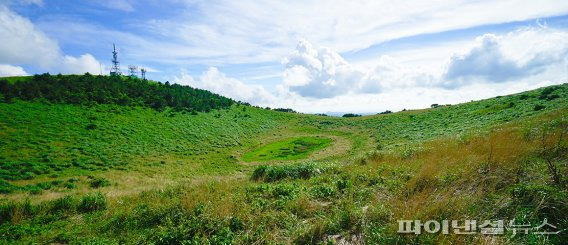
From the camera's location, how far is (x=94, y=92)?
66938mm

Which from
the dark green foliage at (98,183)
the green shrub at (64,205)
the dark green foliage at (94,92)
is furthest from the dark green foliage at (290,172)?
the dark green foliage at (94,92)

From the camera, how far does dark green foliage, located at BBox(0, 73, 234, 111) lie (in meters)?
56.4

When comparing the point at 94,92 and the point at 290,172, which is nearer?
the point at 290,172

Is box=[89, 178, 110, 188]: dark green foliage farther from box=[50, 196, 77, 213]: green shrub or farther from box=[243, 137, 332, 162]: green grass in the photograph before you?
box=[243, 137, 332, 162]: green grass

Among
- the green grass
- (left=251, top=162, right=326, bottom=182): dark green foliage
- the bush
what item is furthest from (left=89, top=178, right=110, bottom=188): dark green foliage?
(left=251, top=162, right=326, bottom=182): dark green foliage

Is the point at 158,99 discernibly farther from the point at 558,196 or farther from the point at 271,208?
the point at 558,196

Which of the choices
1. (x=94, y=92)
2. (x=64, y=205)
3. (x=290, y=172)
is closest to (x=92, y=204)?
(x=64, y=205)

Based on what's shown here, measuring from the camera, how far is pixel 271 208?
7.23 meters

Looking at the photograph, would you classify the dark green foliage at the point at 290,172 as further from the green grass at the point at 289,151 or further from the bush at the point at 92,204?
the green grass at the point at 289,151

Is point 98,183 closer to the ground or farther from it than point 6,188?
closer to the ground

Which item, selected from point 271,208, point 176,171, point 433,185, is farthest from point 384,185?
point 176,171

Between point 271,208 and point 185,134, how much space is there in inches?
2198

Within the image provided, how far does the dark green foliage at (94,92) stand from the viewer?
56375 millimetres

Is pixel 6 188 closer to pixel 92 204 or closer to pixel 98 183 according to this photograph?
pixel 98 183
